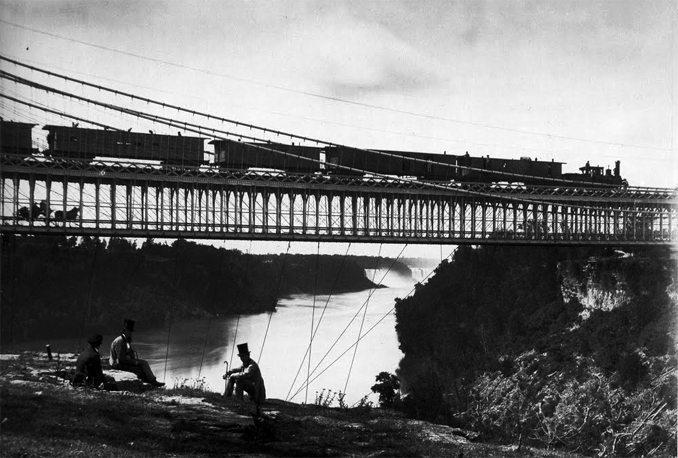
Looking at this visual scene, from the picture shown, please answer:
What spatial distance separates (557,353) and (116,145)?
23979 millimetres

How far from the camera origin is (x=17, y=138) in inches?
903

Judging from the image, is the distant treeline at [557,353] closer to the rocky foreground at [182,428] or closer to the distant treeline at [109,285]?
the rocky foreground at [182,428]

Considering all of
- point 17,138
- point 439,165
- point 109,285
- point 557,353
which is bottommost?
point 557,353

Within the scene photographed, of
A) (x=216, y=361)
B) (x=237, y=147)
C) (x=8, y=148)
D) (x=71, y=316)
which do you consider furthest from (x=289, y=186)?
(x=71, y=316)

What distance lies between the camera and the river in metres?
31.2

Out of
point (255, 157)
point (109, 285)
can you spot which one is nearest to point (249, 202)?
point (255, 157)

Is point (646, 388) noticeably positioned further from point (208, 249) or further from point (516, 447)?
point (208, 249)

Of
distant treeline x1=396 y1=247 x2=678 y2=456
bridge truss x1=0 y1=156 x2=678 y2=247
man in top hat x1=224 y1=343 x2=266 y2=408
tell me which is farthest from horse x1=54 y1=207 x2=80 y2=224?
distant treeline x1=396 y1=247 x2=678 y2=456

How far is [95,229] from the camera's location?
2223 centimetres

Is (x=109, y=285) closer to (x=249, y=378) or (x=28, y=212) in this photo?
(x=28, y=212)

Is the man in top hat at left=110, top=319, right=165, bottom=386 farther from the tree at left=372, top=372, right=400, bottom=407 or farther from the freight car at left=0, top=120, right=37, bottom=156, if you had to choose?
the tree at left=372, top=372, right=400, bottom=407

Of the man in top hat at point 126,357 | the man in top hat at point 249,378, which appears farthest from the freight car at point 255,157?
the man in top hat at point 249,378

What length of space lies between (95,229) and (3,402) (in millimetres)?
15439

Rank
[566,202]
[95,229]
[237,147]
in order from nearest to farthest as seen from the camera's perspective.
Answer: [95,229]
[237,147]
[566,202]
